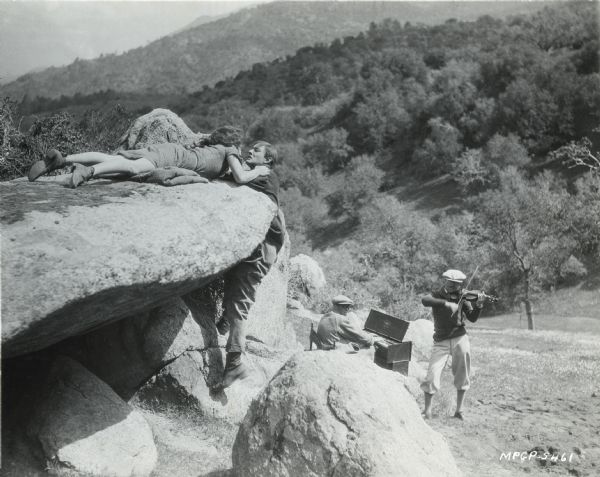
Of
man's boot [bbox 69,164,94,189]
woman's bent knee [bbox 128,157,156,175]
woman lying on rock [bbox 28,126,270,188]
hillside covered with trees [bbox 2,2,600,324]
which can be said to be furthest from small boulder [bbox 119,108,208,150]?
hillside covered with trees [bbox 2,2,600,324]

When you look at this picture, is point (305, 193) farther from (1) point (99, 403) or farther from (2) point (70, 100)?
(1) point (99, 403)

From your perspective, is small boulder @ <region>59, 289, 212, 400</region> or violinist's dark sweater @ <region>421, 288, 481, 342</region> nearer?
small boulder @ <region>59, 289, 212, 400</region>

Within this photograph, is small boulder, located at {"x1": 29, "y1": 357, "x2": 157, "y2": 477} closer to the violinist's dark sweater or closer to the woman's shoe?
the woman's shoe

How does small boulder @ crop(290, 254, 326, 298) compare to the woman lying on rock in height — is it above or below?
below

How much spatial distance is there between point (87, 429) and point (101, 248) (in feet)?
6.58

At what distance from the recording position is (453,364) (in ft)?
24.3

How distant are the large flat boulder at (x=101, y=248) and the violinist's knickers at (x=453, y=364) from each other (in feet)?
10.2

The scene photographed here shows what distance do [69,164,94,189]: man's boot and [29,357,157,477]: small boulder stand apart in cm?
195

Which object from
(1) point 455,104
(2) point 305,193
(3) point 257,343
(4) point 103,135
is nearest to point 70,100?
(2) point 305,193

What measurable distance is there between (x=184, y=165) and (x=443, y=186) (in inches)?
1512

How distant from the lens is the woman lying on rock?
19.0 ft

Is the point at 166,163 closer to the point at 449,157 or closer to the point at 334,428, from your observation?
the point at 334,428

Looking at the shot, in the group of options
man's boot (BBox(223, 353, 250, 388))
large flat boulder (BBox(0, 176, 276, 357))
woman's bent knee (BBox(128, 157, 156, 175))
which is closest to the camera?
large flat boulder (BBox(0, 176, 276, 357))

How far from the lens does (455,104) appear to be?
47.0 meters
